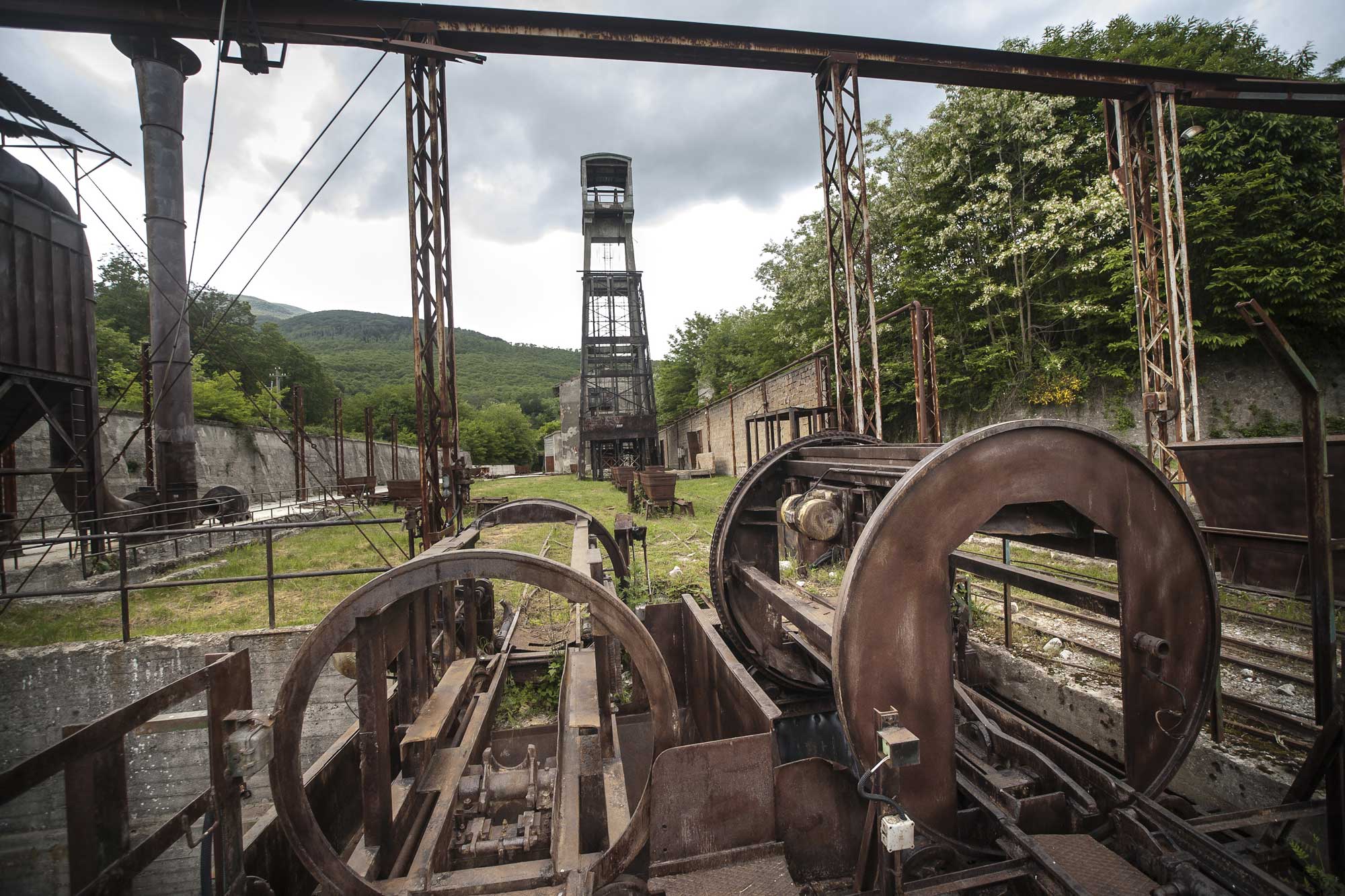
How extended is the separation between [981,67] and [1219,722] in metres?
7.85

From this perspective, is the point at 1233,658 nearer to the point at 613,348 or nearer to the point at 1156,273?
the point at 1156,273

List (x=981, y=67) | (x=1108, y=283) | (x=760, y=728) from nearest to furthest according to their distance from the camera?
(x=760, y=728) → (x=981, y=67) → (x=1108, y=283)

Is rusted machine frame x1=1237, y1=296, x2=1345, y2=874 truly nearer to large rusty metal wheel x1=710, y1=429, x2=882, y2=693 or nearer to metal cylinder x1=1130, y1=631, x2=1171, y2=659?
A: metal cylinder x1=1130, y1=631, x2=1171, y2=659

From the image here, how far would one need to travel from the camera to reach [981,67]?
7270 millimetres

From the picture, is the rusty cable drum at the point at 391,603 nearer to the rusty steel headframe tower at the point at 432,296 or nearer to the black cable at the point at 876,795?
the black cable at the point at 876,795

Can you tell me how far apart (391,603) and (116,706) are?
5.61m

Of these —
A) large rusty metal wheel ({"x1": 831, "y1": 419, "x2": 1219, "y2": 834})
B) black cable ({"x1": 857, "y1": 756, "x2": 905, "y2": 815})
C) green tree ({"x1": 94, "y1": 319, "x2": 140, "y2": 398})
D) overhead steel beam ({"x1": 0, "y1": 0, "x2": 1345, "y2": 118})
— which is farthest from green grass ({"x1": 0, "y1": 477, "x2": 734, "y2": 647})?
green tree ({"x1": 94, "y1": 319, "x2": 140, "y2": 398})

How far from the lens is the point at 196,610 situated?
6.68 meters

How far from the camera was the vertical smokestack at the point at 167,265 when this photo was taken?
30.6 feet

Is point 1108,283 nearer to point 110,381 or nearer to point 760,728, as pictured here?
point 760,728

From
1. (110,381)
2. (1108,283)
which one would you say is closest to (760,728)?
(1108,283)

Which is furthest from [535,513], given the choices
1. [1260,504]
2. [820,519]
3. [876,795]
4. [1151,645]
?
[1260,504]

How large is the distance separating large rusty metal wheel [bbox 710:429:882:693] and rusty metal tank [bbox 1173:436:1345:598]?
2.75 metres

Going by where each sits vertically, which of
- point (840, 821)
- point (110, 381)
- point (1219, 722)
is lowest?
point (840, 821)
